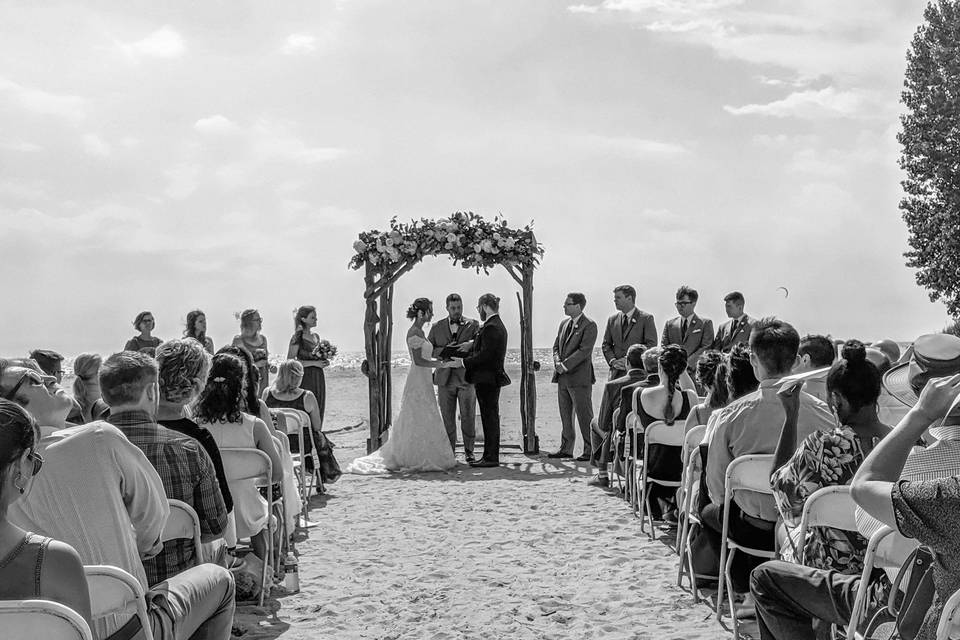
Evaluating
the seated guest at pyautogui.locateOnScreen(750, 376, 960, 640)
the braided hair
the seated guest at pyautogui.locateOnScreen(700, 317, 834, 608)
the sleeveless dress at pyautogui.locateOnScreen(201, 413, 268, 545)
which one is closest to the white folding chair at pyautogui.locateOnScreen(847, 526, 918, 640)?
the seated guest at pyautogui.locateOnScreen(750, 376, 960, 640)

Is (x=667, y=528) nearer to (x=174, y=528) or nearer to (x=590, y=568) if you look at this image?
(x=590, y=568)

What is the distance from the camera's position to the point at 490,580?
576 centimetres

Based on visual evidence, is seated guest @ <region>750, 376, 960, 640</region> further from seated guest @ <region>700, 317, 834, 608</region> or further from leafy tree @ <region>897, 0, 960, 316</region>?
leafy tree @ <region>897, 0, 960, 316</region>

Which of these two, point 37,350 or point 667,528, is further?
point 667,528

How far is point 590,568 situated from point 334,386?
1171 inches

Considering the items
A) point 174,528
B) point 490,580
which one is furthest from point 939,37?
point 174,528

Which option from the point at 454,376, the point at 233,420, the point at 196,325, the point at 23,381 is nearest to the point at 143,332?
the point at 196,325

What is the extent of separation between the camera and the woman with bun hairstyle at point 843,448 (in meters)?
3.60

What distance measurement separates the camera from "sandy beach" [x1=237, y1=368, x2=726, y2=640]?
4879mm

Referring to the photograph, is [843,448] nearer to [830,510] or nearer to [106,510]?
[830,510]

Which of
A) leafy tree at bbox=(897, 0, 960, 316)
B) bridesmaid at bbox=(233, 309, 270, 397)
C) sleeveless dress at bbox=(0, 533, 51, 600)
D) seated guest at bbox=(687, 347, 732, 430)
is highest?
leafy tree at bbox=(897, 0, 960, 316)

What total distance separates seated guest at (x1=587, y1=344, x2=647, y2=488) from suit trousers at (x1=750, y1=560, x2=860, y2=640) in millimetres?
5013

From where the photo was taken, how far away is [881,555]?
3.08 metres

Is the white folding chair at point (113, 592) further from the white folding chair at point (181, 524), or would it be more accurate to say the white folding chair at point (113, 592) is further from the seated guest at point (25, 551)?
the white folding chair at point (181, 524)
